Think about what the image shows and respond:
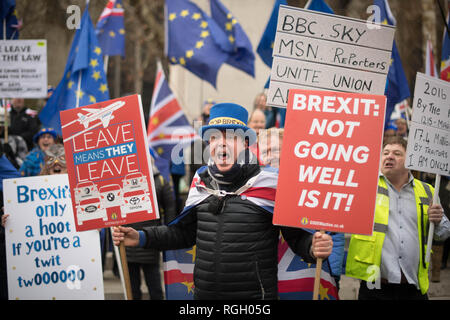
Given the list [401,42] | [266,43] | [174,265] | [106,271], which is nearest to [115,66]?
[401,42]

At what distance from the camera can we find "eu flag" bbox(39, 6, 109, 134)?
720 cm

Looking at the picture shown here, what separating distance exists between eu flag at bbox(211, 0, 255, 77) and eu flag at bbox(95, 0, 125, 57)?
1.90 m

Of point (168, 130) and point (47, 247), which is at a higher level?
point (168, 130)

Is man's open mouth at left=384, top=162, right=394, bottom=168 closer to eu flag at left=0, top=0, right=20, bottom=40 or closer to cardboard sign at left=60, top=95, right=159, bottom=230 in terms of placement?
cardboard sign at left=60, top=95, right=159, bottom=230

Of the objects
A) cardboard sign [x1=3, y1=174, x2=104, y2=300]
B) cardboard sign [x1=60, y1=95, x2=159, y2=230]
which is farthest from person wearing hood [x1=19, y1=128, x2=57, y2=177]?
cardboard sign [x1=60, y1=95, x2=159, y2=230]

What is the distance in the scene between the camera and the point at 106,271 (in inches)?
344

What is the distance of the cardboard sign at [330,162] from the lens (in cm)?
336

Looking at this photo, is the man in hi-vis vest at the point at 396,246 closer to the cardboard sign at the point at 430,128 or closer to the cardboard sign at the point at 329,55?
the cardboard sign at the point at 430,128

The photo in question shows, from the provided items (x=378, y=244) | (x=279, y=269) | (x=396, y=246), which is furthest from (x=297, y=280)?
(x=396, y=246)

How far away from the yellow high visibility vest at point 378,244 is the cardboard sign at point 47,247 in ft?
6.99

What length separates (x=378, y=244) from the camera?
416 cm

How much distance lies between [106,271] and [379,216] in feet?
18.6

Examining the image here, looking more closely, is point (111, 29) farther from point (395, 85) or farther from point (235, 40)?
point (395, 85)

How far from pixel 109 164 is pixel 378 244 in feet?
6.99
